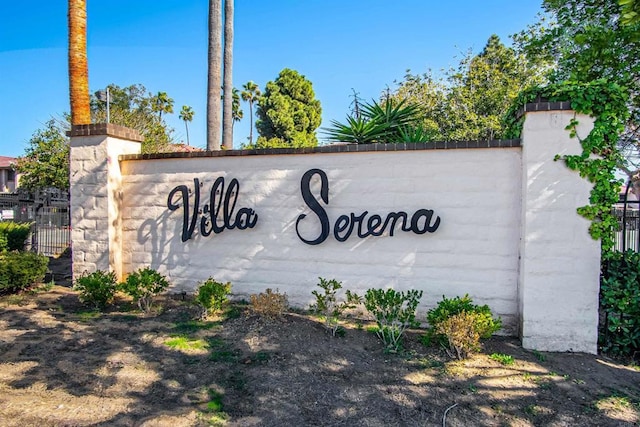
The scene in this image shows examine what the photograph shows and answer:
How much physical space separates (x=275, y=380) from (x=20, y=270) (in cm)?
525

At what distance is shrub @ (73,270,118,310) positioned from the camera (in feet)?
19.6

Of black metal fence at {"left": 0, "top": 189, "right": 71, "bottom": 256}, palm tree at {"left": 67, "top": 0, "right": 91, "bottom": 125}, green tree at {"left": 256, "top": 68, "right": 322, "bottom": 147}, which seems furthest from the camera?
green tree at {"left": 256, "top": 68, "right": 322, "bottom": 147}

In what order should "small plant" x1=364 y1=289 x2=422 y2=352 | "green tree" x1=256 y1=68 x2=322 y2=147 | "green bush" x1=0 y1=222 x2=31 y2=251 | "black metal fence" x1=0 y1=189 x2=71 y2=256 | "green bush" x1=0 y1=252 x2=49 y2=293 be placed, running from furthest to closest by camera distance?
1. "green tree" x1=256 y1=68 x2=322 y2=147
2. "black metal fence" x1=0 y1=189 x2=71 y2=256
3. "green bush" x1=0 y1=222 x2=31 y2=251
4. "green bush" x1=0 y1=252 x2=49 y2=293
5. "small plant" x1=364 y1=289 x2=422 y2=352

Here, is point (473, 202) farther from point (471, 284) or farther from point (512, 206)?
point (471, 284)

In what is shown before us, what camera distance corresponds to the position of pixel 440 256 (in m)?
5.46

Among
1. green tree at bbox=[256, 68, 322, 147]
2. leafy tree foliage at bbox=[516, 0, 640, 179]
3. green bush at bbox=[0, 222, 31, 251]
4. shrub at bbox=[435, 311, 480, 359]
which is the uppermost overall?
green tree at bbox=[256, 68, 322, 147]

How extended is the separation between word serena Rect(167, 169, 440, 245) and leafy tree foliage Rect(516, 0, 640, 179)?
309cm

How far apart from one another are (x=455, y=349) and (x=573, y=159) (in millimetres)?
2575

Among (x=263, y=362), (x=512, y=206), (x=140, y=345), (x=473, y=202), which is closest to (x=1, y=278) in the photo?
(x=140, y=345)

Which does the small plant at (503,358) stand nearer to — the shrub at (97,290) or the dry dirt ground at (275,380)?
the dry dirt ground at (275,380)

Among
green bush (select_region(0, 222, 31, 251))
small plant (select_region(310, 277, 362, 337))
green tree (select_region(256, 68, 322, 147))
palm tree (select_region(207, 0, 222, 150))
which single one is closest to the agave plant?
small plant (select_region(310, 277, 362, 337))

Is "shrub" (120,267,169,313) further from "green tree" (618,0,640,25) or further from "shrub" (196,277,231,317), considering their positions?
"green tree" (618,0,640,25)

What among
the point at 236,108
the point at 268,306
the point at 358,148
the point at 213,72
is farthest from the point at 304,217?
the point at 236,108

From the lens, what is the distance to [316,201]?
19.5 ft
